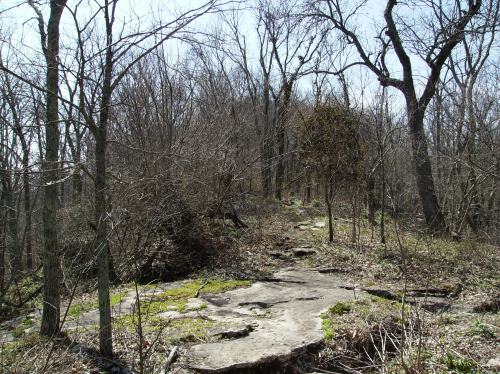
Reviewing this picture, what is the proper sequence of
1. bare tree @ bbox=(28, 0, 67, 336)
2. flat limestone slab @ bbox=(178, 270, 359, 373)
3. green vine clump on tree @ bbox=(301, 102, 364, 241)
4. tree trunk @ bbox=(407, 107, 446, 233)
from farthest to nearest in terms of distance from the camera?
tree trunk @ bbox=(407, 107, 446, 233) → green vine clump on tree @ bbox=(301, 102, 364, 241) → bare tree @ bbox=(28, 0, 67, 336) → flat limestone slab @ bbox=(178, 270, 359, 373)

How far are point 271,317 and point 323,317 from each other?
2.24 feet

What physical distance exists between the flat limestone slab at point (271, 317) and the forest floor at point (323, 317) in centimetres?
3

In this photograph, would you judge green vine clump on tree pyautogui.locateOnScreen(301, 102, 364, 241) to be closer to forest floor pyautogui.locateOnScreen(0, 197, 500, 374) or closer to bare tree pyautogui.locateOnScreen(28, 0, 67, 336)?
forest floor pyautogui.locateOnScreen(0, 197, 500, 374)

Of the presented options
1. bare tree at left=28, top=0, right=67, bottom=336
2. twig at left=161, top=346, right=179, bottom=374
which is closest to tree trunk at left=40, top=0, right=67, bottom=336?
bare tree at left=28, top=0, right=67, bottom=336

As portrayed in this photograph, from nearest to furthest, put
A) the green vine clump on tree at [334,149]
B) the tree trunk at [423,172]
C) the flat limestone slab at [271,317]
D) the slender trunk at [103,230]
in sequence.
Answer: the slender trunk at [103,230] < the flat limestone slab at [271,317] < the green vine clump on tree at [334,149] < the tree trunk at [423,172]

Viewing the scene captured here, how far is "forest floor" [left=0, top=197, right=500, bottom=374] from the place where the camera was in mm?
3275

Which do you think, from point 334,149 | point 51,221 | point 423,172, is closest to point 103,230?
point 51,221

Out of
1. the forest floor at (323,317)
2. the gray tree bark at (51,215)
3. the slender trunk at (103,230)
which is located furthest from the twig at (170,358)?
the gray tree bark at (51,215)

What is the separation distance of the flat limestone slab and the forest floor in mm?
27

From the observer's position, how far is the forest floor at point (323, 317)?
328cm

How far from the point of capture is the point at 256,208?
38.8 ft

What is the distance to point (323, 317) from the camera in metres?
4.55

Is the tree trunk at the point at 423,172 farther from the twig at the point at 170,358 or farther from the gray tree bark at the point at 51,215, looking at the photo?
the gray tree bark at the point at 51,215

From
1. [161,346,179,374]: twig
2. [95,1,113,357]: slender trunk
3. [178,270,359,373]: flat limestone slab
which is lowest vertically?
[178,270,359,373]: flat limestone slab
